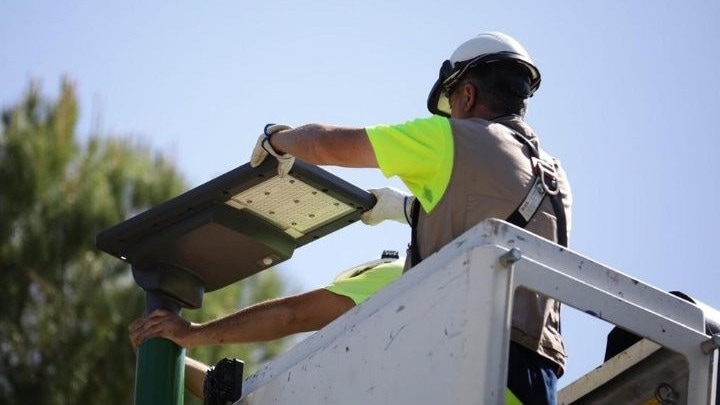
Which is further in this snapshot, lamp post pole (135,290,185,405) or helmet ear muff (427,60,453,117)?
lamp post pole (135,290,185,405)

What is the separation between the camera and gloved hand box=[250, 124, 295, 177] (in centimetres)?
463

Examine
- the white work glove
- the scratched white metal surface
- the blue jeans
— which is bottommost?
the white work glove

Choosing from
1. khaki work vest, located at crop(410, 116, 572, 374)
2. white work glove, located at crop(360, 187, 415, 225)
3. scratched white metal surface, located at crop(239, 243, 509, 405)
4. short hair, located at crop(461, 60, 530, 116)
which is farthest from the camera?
white work glove, located at crop(360, 187, 415, 225)

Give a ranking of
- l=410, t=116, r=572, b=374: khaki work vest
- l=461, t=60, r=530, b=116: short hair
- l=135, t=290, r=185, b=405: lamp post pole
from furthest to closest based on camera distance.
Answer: l=135, t=290, r=185, b=405: lamp post pole < l=461, t=60, r=530, b=116: short hair < l=410, t=116, r=572, b=374: khaki work vest

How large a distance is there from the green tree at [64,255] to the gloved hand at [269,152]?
6599 mm

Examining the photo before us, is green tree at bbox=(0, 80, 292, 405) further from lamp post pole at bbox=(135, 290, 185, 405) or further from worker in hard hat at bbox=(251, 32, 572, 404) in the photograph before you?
worker in hard hat at bbox=(251, 32, 572, 404)

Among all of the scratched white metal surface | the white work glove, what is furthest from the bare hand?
the scratched white metal surface

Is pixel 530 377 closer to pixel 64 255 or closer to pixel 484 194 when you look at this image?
pixel 484 194

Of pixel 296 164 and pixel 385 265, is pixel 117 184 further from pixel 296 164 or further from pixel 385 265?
pixel 296 164

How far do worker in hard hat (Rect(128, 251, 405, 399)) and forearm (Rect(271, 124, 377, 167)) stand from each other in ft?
2.28

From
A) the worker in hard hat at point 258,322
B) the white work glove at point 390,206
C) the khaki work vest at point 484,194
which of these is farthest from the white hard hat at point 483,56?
the white work glove at point 390,206

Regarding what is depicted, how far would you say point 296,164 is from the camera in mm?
4676

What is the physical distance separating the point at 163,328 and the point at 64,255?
22.4 ft

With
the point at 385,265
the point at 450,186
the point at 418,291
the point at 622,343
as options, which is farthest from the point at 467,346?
the point at 385,265
